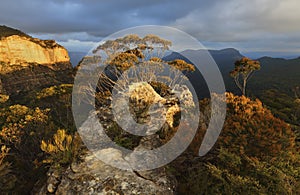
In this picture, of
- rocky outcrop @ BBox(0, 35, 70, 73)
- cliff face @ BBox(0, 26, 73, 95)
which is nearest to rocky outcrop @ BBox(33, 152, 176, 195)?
cliff face @ BBox(0, 26, 73, 95)

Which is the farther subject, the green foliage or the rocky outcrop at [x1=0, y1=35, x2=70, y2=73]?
the rocky outcrop at [x1=0, y1=35, x2=70, y2=73]

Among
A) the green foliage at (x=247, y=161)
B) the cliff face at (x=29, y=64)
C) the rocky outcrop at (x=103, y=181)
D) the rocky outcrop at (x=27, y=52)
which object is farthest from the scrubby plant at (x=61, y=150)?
the rocky outcrop at (x=27, y=52)

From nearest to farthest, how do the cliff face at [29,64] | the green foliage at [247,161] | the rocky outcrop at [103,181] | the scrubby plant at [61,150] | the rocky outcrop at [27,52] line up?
the green foliage at [247,161], the rocky outcrop at [103,181], the scrubby plant at [61,150], the cliff face at [29,64], the rocky outcrop at [27,52]

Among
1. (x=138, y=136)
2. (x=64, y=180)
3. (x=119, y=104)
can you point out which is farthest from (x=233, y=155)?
(x=119, y=104)

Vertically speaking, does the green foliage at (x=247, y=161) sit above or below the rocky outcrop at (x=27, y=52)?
below

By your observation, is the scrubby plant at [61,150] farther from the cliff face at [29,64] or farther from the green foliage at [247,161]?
the cliff face at [29,64]

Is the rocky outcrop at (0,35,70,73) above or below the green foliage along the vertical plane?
above

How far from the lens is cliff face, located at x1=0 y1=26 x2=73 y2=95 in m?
56.6

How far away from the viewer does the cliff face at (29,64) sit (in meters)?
56.6

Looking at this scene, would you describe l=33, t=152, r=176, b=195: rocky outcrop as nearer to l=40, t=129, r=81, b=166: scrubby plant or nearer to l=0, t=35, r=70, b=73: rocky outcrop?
l=40, t=129, r=81, b=166: scrubby plant

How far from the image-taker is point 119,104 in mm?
11297

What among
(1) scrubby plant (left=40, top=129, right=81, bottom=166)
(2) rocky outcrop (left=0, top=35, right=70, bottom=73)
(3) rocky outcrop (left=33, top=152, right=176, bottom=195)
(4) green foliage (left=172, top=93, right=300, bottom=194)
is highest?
(2) rocky outcrop (left=0, top=35, right=70, bottom=73)

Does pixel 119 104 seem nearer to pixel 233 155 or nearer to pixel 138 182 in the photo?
pixel 138 182

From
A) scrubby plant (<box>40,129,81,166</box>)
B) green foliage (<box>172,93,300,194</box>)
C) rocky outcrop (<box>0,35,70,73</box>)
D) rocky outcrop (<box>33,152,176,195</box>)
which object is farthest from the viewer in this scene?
rocky outcrop (<box>0,35,70,73</box>)
